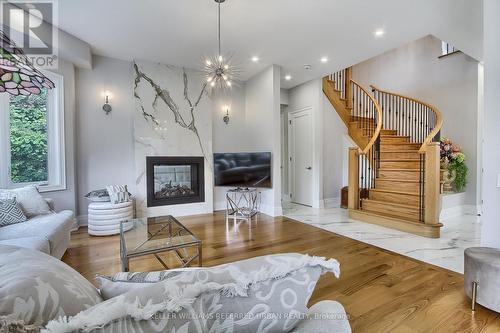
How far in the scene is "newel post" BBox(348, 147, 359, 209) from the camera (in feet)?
15.6

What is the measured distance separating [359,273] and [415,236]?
1.76 meters

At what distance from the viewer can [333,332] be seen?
737 mm

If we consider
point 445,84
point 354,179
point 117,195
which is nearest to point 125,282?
point 117,195

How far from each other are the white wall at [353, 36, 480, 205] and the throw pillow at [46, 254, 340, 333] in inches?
239

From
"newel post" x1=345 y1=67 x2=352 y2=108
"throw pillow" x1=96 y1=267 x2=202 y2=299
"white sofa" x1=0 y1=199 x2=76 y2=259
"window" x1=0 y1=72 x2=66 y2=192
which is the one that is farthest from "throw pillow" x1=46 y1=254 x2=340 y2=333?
"newel post" x1=345 y1=67 x2=352 y2=108

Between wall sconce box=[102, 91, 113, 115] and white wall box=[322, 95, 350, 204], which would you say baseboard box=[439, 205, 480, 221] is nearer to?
white wall box=[322, 95, 350, 204]

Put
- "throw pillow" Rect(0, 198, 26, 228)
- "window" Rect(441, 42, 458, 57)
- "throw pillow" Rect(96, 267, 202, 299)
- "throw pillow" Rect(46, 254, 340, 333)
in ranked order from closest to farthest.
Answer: "throw pillow" Rect(46, 254, 340, 333) < "throw pillow" Rect(96, 267, 202, 299) < "throw pillow" Rect(0, 198, 26, 228) < "window" Rect(441, 42, 458, 57)

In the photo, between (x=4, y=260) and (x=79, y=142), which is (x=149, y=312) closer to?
(x=4, y=260)

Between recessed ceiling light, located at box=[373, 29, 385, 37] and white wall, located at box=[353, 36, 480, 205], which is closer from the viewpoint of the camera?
recessed ceiling light, located at box=[373, 29, 385, 37]

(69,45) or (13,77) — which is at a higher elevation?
(69,45)


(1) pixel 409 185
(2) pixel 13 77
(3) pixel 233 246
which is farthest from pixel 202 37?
(1) pixel 409 185

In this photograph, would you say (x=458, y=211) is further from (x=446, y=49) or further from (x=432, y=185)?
(x=446, y=49)

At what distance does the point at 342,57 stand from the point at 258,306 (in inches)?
191

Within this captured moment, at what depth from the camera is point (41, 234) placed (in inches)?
93.7
